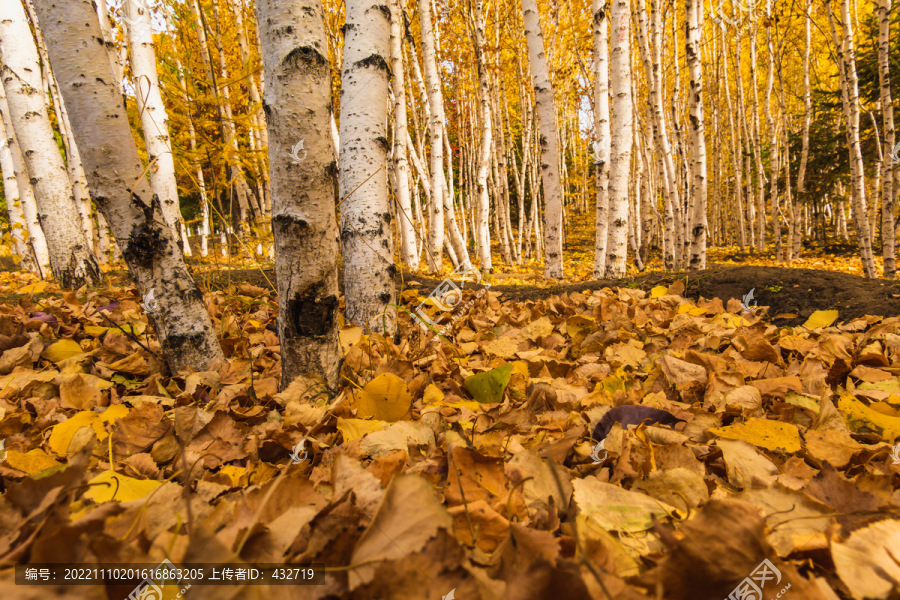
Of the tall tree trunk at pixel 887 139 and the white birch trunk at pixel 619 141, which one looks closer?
the white birch trunk at pixel 619 141

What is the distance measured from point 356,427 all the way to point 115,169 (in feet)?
3.58

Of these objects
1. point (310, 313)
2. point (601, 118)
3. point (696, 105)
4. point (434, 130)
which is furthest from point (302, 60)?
point (434, 130)

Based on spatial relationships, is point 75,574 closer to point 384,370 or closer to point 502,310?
point 384,370

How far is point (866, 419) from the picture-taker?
0.91 metres

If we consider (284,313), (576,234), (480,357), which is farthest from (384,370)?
(576,234)

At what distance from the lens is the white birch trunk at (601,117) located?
4602mm

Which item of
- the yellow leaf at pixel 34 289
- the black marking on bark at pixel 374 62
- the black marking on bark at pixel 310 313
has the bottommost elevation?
the black marking on bark at pixel 310 313

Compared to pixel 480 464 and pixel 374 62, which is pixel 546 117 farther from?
pixel 480 464

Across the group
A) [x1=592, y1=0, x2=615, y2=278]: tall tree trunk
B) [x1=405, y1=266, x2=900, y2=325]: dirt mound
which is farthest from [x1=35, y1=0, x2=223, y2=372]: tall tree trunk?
[x1=592, y1=0, x2=615, y2=278]: tall tree trunk

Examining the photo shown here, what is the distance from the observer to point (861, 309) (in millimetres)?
2223

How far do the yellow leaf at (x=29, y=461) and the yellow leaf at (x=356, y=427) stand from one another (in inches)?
21.7

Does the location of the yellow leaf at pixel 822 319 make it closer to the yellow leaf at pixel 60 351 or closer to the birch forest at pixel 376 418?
the birch forest at pixel 376 418

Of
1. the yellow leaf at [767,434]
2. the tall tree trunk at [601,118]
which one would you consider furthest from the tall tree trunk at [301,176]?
the tall tree trunk at [601,118]

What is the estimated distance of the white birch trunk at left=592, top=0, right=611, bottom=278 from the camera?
4.60 meters
